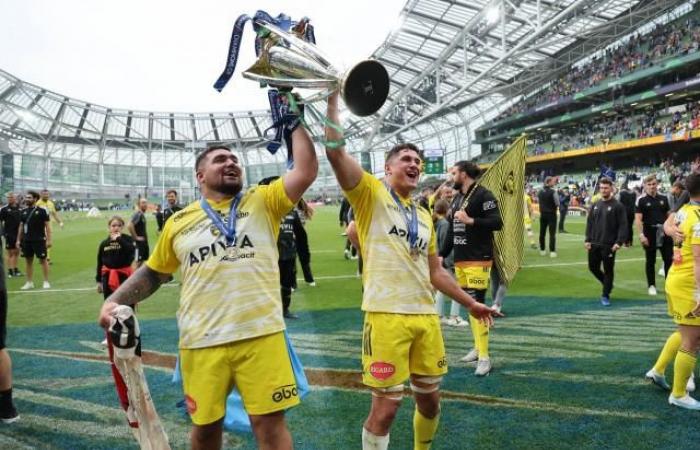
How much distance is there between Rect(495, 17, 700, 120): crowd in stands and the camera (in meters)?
35.5

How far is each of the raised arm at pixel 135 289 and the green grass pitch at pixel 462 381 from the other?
1530mm

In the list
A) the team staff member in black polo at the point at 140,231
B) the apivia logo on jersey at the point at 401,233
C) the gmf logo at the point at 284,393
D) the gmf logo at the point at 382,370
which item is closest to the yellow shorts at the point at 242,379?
the gmf logo at the point at 284,393

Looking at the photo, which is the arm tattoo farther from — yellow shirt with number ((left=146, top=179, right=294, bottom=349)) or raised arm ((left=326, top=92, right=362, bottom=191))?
raised arm ((left=326, top=92, right=362, bottom=191))

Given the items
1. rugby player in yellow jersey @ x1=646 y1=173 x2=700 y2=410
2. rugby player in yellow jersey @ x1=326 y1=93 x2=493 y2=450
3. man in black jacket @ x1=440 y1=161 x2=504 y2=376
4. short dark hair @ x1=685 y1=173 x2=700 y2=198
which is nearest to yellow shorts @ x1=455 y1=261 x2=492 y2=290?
man in black jacket @ x1=440 y1=161 x2=504 y2=376

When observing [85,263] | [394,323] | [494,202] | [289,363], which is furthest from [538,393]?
[85,263]

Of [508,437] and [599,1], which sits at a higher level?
[599,1]

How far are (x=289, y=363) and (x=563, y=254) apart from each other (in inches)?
519

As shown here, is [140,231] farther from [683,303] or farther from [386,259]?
[683,303]

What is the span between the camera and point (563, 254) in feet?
46.2

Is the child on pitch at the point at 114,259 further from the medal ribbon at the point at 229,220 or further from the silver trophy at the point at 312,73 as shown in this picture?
the silver trophy at the point at 312,73

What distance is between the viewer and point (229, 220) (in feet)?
8.32

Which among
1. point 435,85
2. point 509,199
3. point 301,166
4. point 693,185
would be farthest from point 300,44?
point 435,85

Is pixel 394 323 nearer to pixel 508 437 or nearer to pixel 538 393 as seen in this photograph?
pixel 508 437

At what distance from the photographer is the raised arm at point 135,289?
101 inches
